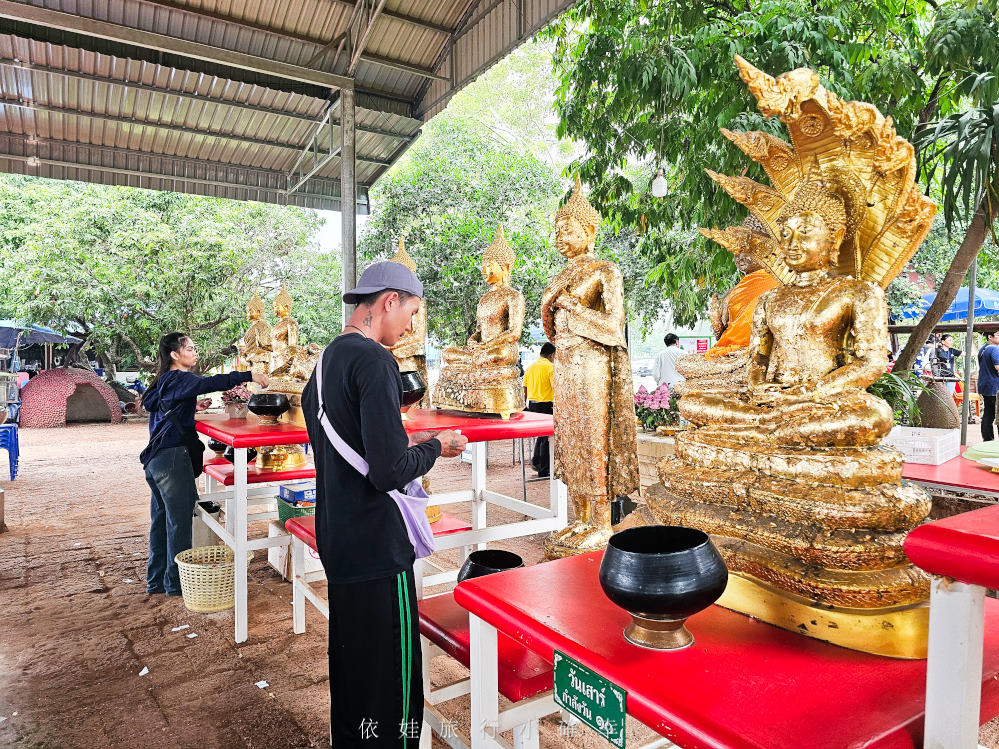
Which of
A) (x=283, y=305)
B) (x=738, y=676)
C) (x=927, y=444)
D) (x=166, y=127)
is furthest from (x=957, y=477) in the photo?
(x=166, y=127)

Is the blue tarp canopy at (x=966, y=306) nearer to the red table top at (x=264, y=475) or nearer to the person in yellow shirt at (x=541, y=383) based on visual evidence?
the person in yellow shirt at (x=541, y=383)

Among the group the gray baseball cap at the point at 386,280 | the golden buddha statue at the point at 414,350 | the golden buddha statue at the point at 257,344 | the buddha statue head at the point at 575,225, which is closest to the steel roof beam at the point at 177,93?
the golden buddha statue at the point at 257,344

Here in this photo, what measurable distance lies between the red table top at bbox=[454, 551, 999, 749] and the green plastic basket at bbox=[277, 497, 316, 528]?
3083 millimetres

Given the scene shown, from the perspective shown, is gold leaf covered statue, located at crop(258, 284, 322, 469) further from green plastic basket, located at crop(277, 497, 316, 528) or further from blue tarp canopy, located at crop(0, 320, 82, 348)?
blue tarp canopy, located at crop(0, 320, 82, 348)

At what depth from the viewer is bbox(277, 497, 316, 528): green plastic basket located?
4344 millimetres

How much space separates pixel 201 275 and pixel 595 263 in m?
11.5

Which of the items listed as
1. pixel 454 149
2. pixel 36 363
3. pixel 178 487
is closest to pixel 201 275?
pixel 454 149

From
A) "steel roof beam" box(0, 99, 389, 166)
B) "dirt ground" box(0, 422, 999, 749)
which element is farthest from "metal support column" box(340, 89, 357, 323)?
"dirt ground" box(0, 422, 999, 749)

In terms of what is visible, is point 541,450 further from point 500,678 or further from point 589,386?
point 500,678

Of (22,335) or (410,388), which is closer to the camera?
(410,388)

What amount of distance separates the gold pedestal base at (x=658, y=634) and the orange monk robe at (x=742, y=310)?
5.67 feet

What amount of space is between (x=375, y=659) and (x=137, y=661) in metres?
2.11

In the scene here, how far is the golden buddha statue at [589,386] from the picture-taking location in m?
3.24

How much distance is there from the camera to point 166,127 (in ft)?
28.1
